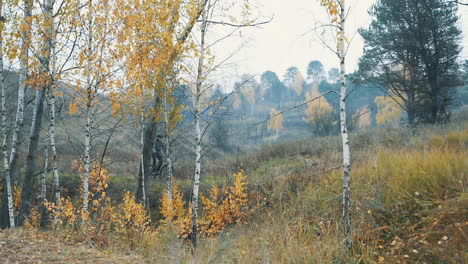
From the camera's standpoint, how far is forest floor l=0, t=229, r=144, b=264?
4027 mm

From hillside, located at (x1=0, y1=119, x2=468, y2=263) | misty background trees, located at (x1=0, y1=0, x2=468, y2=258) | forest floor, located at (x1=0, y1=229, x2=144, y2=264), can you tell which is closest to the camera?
hillside, located at (x1=0, y1=119, x2=468, y2=263)

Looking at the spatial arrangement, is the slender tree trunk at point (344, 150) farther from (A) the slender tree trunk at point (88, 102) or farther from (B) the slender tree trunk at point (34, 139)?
(B) the slender tree trunk at point (34, 139)

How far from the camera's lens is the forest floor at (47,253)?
4.03 metres

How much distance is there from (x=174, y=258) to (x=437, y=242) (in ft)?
10.9

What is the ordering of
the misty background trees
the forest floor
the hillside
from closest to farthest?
1. the hillside
2. the forest floor
3. the misty background trees

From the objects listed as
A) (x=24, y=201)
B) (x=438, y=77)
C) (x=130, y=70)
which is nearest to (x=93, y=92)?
(x=130, y=70)

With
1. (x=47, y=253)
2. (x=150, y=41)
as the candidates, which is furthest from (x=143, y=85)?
(x=47, y=253)

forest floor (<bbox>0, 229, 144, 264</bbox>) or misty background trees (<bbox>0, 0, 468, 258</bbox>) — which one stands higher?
misty background trees (<bbox>0, 0, 468, 258</bbox>)

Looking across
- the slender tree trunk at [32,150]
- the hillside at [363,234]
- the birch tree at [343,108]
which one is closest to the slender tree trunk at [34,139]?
the slender tree trunk at [32,150]

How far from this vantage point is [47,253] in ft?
14.3

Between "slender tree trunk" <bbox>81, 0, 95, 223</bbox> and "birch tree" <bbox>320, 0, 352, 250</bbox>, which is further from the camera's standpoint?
"slender tree trunk" <bbox>81, 0, 95, 223</bbox>

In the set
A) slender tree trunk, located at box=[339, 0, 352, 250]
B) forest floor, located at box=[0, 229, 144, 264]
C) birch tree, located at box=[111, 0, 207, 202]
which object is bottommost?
forest floor, located at box=[0, 229, 144, 264]

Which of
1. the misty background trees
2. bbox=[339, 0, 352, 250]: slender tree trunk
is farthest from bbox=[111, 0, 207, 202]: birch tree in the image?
bbox=[339, 0, 352, 250]: slender tree trunk

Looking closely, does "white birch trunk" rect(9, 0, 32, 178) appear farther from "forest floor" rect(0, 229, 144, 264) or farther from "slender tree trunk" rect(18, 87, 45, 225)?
"forest floor" rect(0, 229, 144, 264)
